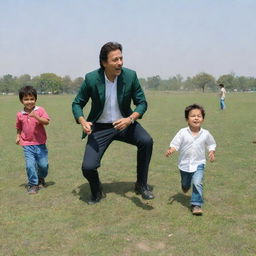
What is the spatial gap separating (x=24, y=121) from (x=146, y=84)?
595ft

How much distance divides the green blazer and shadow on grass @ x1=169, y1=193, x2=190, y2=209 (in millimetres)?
1335

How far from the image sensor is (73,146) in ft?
33.1

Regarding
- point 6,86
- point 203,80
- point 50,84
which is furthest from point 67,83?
point 203,80

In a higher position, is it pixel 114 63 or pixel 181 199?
pixel 114 63

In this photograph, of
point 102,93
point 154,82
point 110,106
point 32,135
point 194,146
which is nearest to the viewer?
point 194,146

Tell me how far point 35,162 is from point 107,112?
161cm

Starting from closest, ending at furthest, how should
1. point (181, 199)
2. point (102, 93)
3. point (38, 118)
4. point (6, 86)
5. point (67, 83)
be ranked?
point (102, 93) → point (181, 199) → point (38, 118) → point (6, 86) → point (67, 83)

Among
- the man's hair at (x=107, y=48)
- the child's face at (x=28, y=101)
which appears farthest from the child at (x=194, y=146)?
the child's face at (x=28, y=101)

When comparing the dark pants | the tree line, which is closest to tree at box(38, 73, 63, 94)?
the tree line

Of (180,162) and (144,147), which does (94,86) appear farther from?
(180,162)

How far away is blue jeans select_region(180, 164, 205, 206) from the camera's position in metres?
4.51

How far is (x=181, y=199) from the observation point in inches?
202

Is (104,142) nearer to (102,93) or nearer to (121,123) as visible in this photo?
(121,123)

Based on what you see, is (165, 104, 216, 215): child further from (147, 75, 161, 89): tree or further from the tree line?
(147, 75, 161, 89): tree
